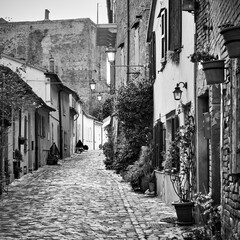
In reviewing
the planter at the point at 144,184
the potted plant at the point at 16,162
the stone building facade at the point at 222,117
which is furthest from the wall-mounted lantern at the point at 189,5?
the potted plant at the point at 16,162

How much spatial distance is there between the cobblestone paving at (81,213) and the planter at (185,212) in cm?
22

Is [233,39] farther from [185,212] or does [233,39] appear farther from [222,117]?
[185,212]

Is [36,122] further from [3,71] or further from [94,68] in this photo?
[94,68]

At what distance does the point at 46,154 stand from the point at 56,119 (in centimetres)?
599

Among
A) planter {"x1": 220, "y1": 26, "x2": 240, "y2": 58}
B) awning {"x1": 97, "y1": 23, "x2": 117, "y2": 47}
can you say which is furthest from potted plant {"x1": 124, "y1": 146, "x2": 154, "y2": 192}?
awning {"x1": 97, "y1": 23, "x2": 117, "y2": 47}

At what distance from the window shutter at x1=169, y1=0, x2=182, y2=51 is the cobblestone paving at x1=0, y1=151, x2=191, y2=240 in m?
3.73

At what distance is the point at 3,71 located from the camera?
15.6m

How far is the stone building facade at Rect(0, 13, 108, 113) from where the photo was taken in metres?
60.5

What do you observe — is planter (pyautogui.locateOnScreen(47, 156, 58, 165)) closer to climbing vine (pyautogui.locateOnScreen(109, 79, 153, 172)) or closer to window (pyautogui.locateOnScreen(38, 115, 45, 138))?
window (pyautogui.locateOnScreen(38, 115, 45, 138))

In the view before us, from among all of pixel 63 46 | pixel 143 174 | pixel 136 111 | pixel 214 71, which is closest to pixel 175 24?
pixel 214 71

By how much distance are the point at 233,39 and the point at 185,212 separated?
510 centimetres

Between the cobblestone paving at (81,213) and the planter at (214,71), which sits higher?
the planter at (214,71)

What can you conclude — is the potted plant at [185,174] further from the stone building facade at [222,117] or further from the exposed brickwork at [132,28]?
the exposed brickwork at [132,28]

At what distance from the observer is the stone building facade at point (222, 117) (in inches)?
262
